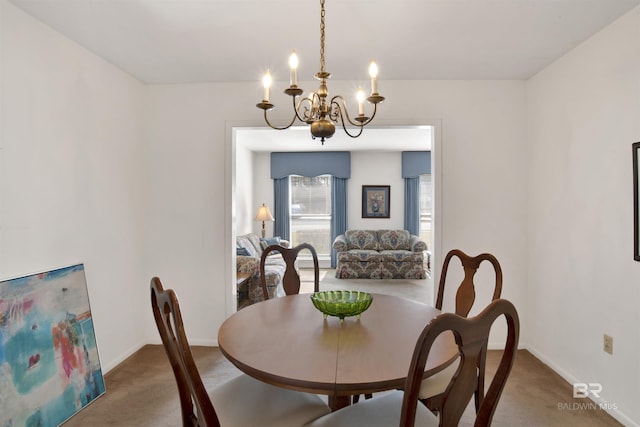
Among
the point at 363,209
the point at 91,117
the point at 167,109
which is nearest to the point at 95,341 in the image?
the point at 91,117

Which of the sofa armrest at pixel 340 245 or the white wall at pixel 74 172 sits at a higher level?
the white wall at pixel 74 172

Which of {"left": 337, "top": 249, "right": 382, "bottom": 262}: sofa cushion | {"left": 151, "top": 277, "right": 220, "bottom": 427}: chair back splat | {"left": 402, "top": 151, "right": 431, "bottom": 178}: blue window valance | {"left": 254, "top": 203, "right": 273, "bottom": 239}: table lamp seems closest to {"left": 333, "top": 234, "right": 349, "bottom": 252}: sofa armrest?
{"left": 337, "top": 249, "right": 382, "bottom": 262}: sofa cushion

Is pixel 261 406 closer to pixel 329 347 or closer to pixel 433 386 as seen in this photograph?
pixel 329 347

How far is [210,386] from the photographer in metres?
2.47

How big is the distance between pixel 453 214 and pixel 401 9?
1781 mm

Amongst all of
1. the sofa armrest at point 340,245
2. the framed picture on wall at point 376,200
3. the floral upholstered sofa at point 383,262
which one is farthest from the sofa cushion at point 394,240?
the sofa armrest at point 340,245

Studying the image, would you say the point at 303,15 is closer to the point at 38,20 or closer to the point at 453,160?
the point at 38,20

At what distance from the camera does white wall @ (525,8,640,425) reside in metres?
2.02

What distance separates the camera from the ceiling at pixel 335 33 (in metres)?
1.95

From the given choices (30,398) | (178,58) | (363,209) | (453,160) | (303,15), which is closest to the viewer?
(30,398)

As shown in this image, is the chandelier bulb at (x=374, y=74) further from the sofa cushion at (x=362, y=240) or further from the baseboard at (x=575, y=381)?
the sofa cushion at (x=362, y=240)

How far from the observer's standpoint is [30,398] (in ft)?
6.11

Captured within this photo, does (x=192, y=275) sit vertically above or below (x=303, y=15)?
below

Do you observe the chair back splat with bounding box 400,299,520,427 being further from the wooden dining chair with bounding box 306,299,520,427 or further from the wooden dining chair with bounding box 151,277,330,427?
the wooden dining chair with bounding box 151,277,330,427
